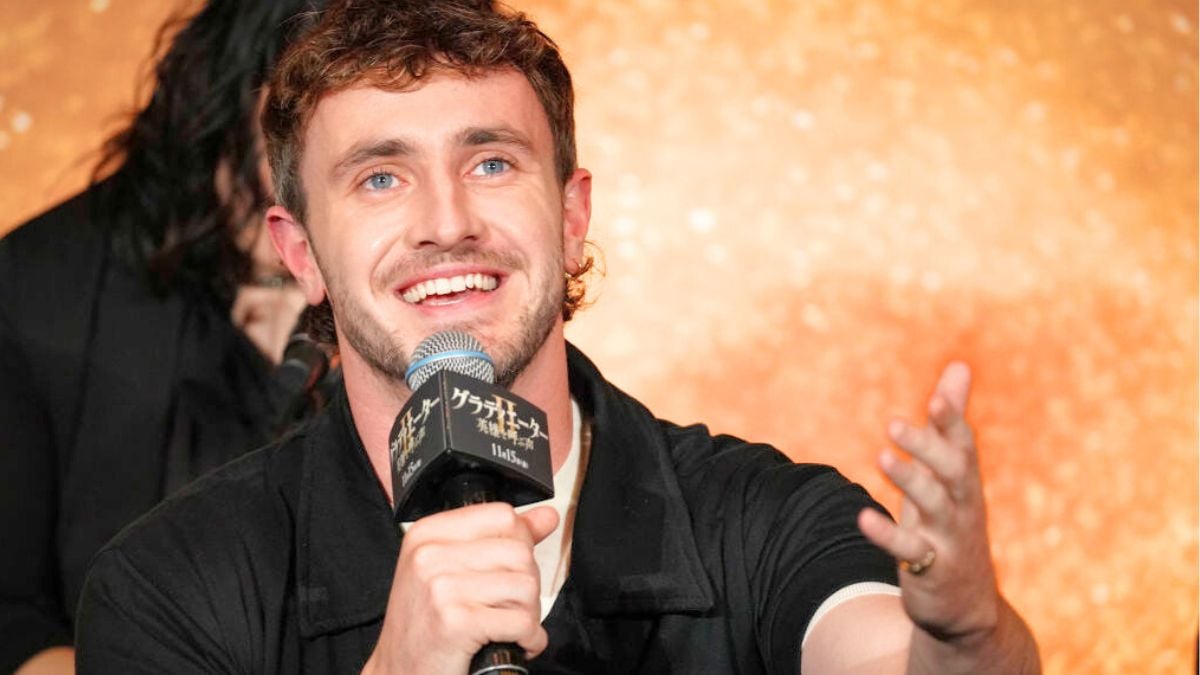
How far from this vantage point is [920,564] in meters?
1.38

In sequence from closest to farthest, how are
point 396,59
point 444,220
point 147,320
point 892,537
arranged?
point 892,537, point 444,220, point 396,59, point 147,320

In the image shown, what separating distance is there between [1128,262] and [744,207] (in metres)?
0.68

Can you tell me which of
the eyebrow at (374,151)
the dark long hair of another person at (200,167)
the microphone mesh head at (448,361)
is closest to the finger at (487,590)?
the microphone mesh head at (448,361)

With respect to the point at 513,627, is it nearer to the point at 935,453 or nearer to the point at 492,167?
the point at 935,453

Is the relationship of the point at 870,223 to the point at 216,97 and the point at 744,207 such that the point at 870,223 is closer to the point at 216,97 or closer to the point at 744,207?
the point at 744,207

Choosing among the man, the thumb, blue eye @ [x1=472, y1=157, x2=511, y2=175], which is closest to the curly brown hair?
the man

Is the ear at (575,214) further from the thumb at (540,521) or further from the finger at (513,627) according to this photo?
the finger at (513,627)

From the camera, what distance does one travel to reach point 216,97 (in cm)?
283

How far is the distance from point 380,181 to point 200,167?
98cm

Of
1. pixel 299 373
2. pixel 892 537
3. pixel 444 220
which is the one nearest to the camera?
pixel 892 537

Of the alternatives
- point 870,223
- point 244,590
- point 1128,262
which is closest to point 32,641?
point 244,590

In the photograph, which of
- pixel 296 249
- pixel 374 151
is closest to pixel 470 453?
pixel 374 151

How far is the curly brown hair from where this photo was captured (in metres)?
2.02

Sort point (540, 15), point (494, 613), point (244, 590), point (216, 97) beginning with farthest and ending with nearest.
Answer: point (540, 15)
point (216, 97)
point (244, 590)
point (494, 613)
